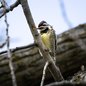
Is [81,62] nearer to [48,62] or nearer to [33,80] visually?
[33,80]

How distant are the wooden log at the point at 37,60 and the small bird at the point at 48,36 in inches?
23.3

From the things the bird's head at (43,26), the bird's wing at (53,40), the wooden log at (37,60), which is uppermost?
the bird's head at (43,26)

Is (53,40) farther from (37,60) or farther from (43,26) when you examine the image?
(37,60)

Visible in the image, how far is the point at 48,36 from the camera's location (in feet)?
7.27

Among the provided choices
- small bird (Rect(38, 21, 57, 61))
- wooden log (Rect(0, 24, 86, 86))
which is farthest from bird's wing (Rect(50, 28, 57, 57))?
wooden log (Rect(0, 24, 86, 86))

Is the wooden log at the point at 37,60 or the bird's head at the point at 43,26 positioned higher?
the bird's head at the point at 43,26

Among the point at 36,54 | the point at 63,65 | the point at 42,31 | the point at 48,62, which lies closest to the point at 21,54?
the point at 36,54

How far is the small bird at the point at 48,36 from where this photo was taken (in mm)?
2189

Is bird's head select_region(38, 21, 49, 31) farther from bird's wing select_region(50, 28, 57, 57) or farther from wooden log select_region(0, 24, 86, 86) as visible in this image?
wooden log select_region(0, 24, 86, 86)

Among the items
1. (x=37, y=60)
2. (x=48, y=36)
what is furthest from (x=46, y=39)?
(x=37, y=60)

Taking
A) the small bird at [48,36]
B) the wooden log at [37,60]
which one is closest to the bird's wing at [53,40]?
the small bird at [48,36]

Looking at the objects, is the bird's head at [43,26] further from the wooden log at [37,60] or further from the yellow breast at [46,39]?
the wooden log at [37,60]

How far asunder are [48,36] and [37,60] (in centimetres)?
73

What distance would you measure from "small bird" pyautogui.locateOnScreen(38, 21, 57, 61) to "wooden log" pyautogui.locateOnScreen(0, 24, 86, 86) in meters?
0.59
